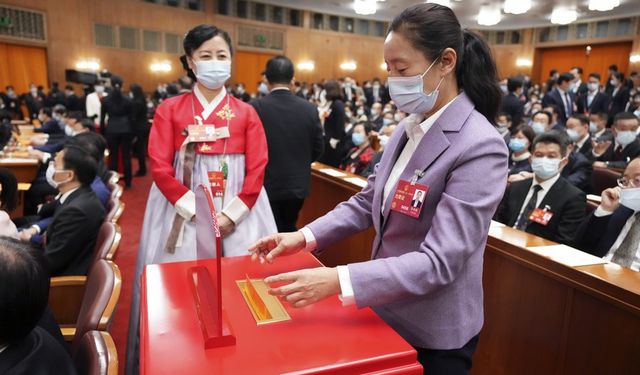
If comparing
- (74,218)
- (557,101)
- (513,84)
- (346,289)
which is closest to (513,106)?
(513,84)

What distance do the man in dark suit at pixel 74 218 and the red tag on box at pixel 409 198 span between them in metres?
1.77

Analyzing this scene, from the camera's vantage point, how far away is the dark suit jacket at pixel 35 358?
96cm

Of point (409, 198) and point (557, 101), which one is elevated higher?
point (557, 101)

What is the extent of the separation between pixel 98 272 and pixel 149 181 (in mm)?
5766

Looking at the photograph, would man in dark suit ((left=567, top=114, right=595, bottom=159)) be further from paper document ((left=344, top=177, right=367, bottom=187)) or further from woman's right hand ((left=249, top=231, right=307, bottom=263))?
woman's right hand ((left=249, top=231, right=307, bottom=263))

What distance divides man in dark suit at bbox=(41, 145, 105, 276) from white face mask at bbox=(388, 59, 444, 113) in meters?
1.79

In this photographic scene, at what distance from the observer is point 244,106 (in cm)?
211

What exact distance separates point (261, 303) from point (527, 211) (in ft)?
6.92

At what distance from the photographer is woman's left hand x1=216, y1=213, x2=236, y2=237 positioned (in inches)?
76.1

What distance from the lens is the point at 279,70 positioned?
2771 millimetres

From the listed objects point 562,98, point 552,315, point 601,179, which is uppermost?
point 562,98

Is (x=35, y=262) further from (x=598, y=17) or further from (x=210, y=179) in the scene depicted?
(x=598, y=17)

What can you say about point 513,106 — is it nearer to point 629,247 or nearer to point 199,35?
point 629,247

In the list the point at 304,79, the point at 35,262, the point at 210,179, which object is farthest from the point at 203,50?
the point at 304,79
